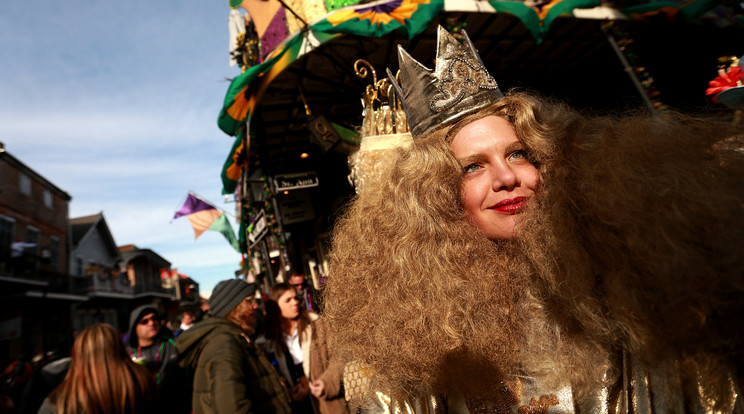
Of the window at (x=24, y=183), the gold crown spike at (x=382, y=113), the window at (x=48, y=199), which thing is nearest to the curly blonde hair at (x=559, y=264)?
the gold crown spike at (x=382, y=113)

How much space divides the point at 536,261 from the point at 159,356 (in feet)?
11.6

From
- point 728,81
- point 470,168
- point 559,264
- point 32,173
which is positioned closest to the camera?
point 559,264

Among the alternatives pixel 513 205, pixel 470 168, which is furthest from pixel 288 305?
pixel 513 205

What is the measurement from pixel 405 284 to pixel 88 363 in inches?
97.0

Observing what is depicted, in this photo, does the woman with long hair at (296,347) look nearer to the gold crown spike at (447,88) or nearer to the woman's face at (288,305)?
the woman's face at (288,305)

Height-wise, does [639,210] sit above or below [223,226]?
below

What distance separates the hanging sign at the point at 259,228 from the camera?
7910 mm

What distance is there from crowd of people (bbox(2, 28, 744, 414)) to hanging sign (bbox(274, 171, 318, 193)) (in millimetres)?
5164

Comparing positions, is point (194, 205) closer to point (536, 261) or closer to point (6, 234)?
point (536, 261)

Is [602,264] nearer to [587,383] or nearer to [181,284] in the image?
[587,383]

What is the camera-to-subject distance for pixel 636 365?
1.06m

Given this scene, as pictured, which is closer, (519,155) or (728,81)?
(519,155)

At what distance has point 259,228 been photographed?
8.62 m

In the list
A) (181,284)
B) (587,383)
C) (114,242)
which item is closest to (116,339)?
(587,383)
